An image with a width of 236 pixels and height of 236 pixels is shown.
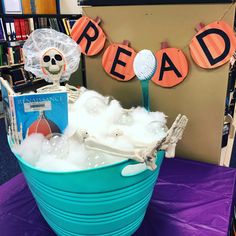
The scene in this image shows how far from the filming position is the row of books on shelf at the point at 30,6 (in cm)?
356

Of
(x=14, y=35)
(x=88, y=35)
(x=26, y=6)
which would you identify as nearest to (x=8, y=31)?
(x=14, y=35)

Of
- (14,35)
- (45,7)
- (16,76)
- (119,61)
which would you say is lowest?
(16,76)

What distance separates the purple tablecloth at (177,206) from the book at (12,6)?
3.29 m

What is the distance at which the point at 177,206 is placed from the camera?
0.76 metres

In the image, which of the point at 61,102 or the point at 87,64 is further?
the point at 87,64

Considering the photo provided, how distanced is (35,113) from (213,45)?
0.57m

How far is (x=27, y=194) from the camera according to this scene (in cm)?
83

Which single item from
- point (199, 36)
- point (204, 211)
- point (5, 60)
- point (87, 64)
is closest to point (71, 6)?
point (5, 60)

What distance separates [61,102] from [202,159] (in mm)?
589

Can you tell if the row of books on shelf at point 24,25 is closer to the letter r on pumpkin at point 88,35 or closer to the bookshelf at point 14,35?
the bookshelf at point 14,35

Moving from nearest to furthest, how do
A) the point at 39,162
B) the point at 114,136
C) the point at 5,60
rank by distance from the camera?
the point at 39,162
the point at 114,136
the point at 5,60

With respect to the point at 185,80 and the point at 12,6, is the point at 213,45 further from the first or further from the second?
the point at 12,6

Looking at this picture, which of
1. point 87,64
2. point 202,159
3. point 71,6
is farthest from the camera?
point 71,6

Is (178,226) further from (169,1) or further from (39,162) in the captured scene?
(169,1)
